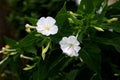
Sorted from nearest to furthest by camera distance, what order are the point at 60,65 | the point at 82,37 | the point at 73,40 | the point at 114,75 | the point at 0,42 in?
the point at 73,40
the point at 82,37
the point at 60,65
the point at 114,75
the point at 0,42

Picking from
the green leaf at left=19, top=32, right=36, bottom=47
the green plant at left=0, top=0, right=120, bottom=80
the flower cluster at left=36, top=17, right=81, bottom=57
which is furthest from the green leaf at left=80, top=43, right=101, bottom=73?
the green leaf at left=19, top=32, right=36, bottom=47

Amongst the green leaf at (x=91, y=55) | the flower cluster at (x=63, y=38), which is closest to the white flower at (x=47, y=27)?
the flower cluster at (x=63, y=38)

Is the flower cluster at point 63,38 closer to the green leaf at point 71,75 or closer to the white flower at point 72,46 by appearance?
the white flower at point 72,46

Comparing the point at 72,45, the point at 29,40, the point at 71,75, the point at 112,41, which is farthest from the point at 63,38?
the point at 71,75

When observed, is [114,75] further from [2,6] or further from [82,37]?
[2,6]

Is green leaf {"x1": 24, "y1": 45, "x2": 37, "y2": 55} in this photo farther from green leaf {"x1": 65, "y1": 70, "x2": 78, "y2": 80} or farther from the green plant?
green leaf {"x1": 65, "y1": 70, "x2": 78, "y2": 80}

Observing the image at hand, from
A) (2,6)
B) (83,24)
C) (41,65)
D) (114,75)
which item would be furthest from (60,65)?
(2,6)

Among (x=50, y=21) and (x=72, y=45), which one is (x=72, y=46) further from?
(x=50, y=21)
